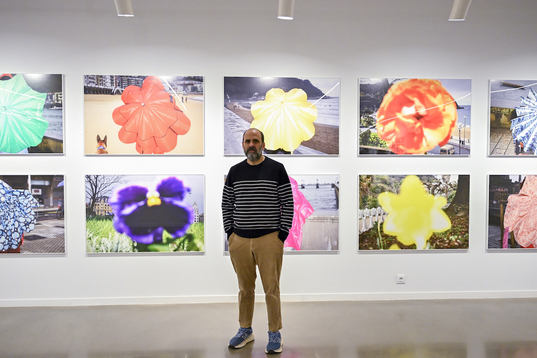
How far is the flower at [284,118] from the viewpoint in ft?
12.8

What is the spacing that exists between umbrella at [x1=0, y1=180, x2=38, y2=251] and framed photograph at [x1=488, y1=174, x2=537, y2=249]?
5.09m

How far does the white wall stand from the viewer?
3867 mm

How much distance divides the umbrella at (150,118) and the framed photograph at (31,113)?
66cm

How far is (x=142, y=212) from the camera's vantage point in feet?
12.7

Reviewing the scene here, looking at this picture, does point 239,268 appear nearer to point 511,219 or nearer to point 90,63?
point 90,63

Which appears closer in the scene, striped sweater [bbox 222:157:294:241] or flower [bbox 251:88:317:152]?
striped sweater [bbox 222:157:294:241]

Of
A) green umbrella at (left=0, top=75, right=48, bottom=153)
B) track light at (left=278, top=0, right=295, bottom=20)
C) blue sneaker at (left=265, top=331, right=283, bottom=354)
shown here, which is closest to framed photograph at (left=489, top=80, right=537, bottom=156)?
track light at (left=278, top=0, right=295, bottom=20)

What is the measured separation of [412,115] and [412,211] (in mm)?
1076

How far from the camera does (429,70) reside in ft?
13.3

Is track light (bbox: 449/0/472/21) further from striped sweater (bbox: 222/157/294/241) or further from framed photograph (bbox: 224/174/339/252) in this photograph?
striped sweater (bbox: 222/157/294/241)

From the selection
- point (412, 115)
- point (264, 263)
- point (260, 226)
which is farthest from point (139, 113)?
point (412, 115)

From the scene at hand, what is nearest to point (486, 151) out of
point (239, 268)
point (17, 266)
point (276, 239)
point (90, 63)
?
point (276, 239)

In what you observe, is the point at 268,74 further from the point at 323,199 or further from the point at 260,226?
the point at 260,226

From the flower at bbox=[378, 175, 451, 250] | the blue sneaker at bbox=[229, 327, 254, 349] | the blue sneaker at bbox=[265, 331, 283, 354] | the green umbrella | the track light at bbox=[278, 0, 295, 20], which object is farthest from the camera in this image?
the flower at bbox=[378, 175, 451, 250]
